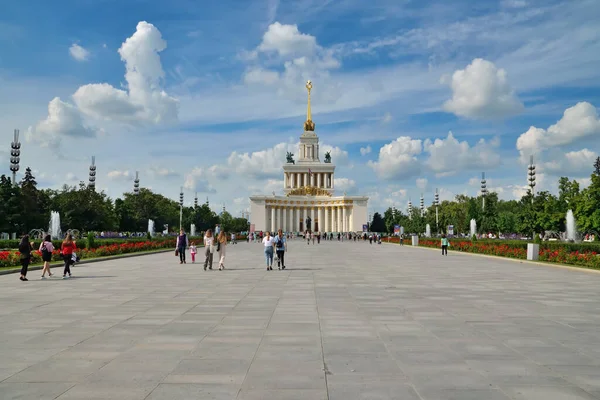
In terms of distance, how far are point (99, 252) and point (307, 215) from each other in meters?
117

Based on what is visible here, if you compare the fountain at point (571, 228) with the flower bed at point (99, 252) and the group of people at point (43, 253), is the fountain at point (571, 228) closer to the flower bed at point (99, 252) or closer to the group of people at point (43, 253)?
the flower bed at point (99, 252)

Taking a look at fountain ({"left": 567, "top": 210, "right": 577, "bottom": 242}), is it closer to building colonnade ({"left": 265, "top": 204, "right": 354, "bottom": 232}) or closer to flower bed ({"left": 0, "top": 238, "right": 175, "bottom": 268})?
flower bed ({"left": 0, "top": 238, "right": 175, "bottom": 268})

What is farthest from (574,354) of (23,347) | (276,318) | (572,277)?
(572,277)

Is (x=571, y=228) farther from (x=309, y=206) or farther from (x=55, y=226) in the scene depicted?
(x=309, y=206)

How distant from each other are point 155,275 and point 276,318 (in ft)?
37.7

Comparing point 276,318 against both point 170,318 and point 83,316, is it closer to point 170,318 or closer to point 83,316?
point 170,318

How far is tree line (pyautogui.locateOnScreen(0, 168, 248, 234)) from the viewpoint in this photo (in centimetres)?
5456

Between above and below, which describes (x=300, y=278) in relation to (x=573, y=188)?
below

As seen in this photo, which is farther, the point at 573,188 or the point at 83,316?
the point at 573,188

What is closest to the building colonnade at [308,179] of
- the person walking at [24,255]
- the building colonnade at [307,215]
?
the building colonnade at [307,215]

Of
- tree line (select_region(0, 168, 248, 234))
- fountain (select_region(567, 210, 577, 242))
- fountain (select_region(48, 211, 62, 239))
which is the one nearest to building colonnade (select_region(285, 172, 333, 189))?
tree line (select_region(0, 168, 248, 234))

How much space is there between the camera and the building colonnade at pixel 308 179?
161875 mm

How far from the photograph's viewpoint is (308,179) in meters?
162

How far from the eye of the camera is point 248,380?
6.58m
